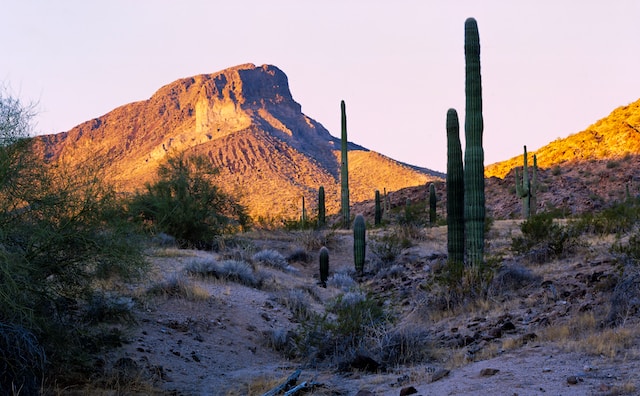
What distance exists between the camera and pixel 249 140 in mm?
95312

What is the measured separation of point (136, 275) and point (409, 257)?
13677mm

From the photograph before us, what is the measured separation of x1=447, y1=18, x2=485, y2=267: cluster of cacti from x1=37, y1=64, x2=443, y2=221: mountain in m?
43.8

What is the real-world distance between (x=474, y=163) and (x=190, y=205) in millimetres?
12690

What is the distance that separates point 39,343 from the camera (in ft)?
24.2

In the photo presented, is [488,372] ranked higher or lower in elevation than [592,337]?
lower

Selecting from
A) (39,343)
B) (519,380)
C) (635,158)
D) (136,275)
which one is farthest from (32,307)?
(635,158)

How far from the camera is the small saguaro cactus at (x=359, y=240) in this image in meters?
20.6

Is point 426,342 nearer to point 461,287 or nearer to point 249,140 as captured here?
point 461,287

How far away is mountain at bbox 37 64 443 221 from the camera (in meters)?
78.7

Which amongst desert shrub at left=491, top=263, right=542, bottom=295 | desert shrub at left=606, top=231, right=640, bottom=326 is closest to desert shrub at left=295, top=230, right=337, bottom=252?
desert shrub at left=491, top=263, right=542, bottom=295

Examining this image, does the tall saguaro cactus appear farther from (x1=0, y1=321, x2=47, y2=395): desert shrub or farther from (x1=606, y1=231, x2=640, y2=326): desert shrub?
(x1=0, y1=321, x2=47, y2=395): desert shrub

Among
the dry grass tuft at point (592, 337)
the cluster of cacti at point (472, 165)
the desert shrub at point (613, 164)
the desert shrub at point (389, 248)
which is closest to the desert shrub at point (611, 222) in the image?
the cluster of cacti at point (472, 165)

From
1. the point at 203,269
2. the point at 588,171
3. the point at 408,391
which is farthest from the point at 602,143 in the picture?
the point at 408,391

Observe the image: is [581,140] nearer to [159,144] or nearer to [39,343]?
[39,343]
